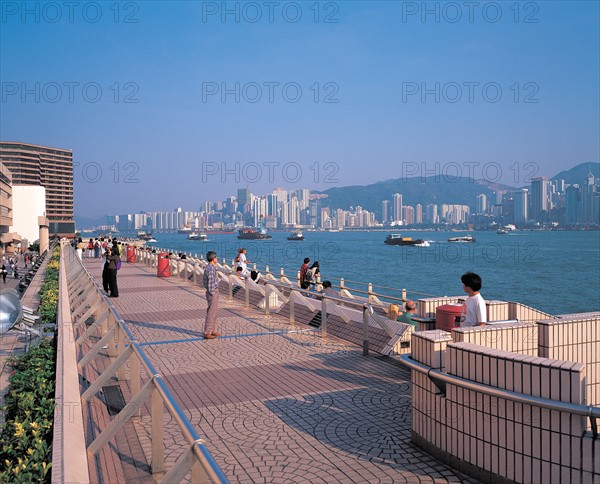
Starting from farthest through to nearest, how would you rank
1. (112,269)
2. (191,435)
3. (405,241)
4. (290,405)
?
1. (405,241)
2. (112,269)
3. (290,405)
4. (191,435)

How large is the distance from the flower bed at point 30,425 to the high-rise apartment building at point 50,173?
473ft

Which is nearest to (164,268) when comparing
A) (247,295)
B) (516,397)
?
(247,295)

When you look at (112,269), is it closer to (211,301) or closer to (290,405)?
(211,301)

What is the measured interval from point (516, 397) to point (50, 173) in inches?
7164

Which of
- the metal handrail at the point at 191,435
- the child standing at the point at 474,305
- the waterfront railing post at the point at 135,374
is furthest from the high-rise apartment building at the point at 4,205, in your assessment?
the metal handrail at the point at 191,435

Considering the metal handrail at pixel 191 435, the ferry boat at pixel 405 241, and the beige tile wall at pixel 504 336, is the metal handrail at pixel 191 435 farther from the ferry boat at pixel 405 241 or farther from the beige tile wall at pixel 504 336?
the ferry boat at pixel 405 241

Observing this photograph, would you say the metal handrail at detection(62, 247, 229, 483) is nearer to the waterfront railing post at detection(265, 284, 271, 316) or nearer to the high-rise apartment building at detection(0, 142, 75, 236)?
the waterfront railing post at detection(265, 284, 271, 316)

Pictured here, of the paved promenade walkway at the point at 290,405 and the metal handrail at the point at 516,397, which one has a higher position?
the metal handrail at the point at 516,397

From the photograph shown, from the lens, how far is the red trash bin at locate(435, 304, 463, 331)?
7.28 meters

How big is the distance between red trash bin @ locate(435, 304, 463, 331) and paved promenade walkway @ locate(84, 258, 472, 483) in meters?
0.99

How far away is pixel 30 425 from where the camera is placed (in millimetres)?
4996

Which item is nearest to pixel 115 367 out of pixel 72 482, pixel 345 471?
pixel 72 482

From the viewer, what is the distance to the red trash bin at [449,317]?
728 cm

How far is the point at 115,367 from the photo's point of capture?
525 cm
